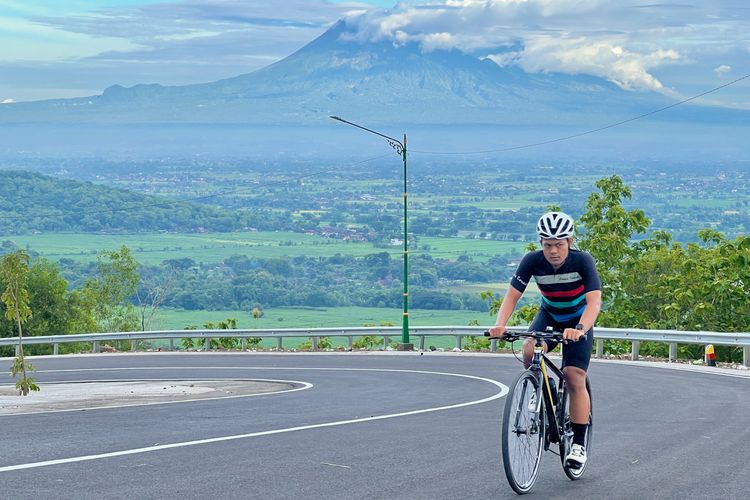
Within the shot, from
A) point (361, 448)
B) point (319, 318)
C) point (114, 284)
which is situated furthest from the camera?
point (319, 318)

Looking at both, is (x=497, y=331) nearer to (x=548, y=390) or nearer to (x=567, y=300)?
(x=548, y=390)

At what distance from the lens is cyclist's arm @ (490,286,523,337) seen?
9.38 meters

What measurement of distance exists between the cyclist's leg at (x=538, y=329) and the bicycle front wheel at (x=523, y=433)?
0.79ft

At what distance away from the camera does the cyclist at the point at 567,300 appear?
941 centimetres

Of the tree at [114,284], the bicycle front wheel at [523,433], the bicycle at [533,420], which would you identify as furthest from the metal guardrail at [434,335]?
the tree at [114,284]

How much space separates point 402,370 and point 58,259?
15717 centimetres

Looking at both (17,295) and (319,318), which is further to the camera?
(319,318)

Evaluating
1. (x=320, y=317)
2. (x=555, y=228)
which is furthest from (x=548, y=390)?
(x=320, y=317)

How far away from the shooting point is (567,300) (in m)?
9.77

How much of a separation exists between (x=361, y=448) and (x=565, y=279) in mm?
2850

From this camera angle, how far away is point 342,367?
100 ft

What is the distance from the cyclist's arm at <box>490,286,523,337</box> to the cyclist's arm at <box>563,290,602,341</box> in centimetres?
44

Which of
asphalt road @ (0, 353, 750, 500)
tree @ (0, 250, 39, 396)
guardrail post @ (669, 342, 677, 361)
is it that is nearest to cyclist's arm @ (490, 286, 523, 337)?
asphalt road @ (0, 353, 750, 500)

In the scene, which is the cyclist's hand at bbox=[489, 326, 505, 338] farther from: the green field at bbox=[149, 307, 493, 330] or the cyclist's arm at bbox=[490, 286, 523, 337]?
the green field at bbox=[149, 307, 493, 330]
